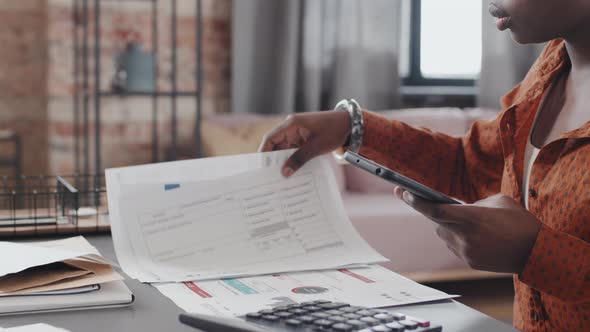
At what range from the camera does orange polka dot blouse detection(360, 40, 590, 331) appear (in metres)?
0.86

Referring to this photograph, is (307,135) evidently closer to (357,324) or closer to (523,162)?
(523,162)

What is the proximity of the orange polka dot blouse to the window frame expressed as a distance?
9.09 feet

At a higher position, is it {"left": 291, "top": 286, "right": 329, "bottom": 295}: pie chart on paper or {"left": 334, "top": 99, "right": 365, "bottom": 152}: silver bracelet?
{"left": 334, "top": 99, "right": 365, "bottom": 152}: silver bracelet

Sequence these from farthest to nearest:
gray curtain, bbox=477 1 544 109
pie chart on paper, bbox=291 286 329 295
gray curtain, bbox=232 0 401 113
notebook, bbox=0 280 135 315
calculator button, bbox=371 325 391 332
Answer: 1. gray curtain, bbox=477 1 544 109
2. gray curtain, bbox=232 0 401 113
3. pie chart on paper, bbox=291 286 329 295
4. notebook, bbox=0 280 135 315
5. calculator button, bbox=371 325 391 332

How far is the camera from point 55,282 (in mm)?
799

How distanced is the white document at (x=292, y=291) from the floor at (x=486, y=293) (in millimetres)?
1906

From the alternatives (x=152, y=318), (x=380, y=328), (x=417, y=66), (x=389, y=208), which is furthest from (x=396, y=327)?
(x=417, y=66)

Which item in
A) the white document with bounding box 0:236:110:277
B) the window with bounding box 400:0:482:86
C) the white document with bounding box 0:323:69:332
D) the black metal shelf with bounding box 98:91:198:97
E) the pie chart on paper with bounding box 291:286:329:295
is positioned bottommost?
the pie chart on paper with bounding box 291:286:329:295

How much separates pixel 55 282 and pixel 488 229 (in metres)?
0.45

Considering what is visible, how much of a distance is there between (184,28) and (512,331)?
2.92m

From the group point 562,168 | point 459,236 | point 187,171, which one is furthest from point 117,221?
point 562,168

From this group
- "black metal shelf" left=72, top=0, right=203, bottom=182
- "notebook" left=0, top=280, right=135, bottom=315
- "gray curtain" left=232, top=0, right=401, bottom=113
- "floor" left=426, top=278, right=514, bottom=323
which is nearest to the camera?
"notebook" left=0, top=280, right=135, bottom=315

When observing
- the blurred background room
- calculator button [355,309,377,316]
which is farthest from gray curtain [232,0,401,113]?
calculator button [355,309,377,316]

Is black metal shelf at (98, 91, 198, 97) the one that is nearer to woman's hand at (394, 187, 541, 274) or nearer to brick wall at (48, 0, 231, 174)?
brick wall at (48, 0, 231, 174)
